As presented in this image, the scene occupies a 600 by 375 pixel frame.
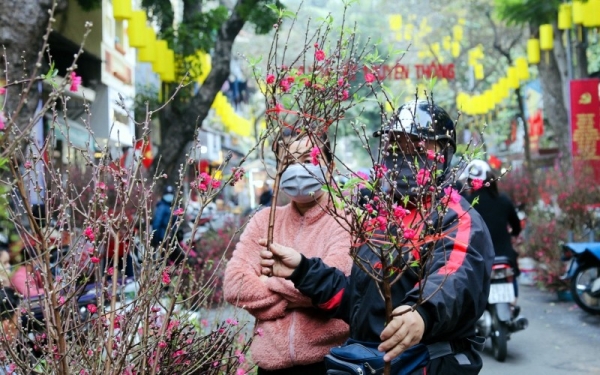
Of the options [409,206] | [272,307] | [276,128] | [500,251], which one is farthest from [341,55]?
[500,251]

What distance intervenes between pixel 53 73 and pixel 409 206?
132 centimetres

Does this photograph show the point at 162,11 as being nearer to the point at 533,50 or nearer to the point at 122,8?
the point at 122,8

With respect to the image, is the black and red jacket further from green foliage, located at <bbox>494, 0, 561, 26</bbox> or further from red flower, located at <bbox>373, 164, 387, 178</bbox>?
green foliage, located at <bbox>494, 0, 561, 26</bbox>

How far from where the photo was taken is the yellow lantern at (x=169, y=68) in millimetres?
16547

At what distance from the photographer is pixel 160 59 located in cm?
1653

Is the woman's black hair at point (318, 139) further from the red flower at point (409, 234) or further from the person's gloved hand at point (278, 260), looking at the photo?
the red flower at point (409, 234)

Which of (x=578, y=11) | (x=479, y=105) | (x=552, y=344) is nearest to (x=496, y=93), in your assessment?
(x=479, y=105)

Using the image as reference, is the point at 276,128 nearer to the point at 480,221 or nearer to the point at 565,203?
the point at 480,221

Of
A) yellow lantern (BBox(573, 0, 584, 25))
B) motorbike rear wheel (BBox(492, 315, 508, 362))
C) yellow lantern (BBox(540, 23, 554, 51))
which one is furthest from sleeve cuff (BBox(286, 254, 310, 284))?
yellow lantern (BBox(540, 23, 554, 51))

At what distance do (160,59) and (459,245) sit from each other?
13.8m

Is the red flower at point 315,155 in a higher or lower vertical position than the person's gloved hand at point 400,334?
higher

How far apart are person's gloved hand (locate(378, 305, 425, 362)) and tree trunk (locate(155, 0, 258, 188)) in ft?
44.1

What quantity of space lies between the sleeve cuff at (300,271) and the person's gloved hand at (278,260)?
0.02m

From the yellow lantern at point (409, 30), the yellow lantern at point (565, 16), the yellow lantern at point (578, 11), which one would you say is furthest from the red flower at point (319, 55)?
the yellow lantern at point (409, 30)
